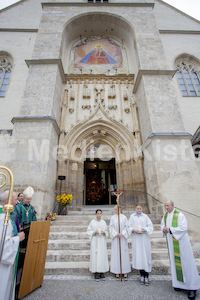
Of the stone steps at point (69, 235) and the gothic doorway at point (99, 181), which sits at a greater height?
the gothic doorway at point (99, 181)

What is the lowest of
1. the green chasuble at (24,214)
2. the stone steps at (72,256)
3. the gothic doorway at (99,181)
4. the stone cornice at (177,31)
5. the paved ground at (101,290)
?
the paved ground at (101,290)

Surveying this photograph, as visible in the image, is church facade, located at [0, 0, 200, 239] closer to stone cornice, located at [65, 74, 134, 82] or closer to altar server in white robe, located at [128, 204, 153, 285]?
stone cornice, located at [65, 74, 134, 82]

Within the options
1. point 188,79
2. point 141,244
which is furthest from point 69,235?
point 188,79

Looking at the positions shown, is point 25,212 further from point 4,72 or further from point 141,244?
point 4,72

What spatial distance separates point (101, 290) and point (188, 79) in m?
12.4

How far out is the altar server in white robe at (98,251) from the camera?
2.96 meters

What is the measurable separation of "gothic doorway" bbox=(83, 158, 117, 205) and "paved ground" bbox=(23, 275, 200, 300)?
634cm

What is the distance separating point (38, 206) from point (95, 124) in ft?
16.3

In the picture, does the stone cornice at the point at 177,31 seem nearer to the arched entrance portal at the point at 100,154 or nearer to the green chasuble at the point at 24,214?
the arched entrance portal at the point at 100,154

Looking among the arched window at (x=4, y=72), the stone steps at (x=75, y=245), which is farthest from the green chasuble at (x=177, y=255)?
the arched window at (x=4, y=72)

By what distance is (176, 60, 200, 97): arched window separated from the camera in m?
10.1

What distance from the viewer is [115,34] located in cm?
1190

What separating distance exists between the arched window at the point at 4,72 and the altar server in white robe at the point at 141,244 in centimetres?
1049

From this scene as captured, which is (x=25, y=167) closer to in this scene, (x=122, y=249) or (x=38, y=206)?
(x=38, y=206)
